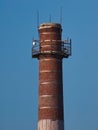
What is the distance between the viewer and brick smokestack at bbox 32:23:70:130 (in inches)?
2820

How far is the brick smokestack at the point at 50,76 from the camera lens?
71.6m

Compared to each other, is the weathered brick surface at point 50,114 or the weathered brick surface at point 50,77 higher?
the weathered brick surface at point 50,77

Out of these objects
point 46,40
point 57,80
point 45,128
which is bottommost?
point 45,128

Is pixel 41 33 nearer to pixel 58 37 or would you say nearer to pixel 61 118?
pixel 58 37

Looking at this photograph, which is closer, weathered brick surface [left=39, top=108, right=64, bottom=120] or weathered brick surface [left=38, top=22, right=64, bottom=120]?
weathered brick surface [left=39, top=108, right=64, bottom=120]

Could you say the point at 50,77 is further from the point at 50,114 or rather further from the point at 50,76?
the point at 50,114

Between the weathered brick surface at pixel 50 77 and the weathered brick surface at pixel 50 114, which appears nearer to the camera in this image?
the weathered brick surface at pixel 50 114

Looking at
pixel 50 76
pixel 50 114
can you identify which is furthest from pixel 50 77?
pixel 50 114

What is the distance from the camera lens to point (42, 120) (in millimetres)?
71625

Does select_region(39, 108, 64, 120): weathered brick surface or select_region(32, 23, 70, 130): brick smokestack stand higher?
select_region(32, 23, 70, 130): brick smokestack

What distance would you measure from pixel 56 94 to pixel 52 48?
5216 mm

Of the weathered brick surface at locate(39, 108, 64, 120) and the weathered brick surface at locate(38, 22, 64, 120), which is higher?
the weathered brick surface at locate(38, 22, 64, 120)

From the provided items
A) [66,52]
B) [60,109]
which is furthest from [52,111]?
[66,52]

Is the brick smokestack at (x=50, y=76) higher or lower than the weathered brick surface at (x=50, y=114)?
higher
